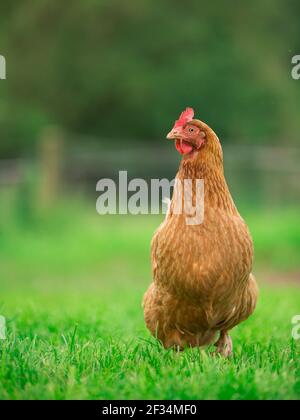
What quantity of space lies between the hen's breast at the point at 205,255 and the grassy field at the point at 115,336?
1.32ft

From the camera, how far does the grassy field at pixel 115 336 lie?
10.4 ft

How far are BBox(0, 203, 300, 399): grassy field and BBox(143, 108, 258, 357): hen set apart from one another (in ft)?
0.65

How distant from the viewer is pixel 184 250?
3.71 metres

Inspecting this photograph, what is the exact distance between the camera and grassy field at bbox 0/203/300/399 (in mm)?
3158

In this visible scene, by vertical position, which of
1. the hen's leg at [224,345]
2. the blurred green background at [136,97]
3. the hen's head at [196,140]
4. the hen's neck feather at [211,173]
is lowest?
the hen's leg at [224,345]

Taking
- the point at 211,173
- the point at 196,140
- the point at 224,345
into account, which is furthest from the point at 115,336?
the point at 196,140

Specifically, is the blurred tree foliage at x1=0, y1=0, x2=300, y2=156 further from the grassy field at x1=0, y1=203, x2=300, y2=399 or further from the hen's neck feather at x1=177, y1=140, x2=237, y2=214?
the hen's neck feather at x1=177, y1=140, x2=237, y2=214

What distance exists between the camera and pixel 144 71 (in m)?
19.2

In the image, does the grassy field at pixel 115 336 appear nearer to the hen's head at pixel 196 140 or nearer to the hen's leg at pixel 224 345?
the hen's leg at pixel 224 345

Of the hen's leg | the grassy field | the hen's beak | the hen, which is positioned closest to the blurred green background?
the grassy field

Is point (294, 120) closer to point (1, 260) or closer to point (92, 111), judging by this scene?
point (92, 111)

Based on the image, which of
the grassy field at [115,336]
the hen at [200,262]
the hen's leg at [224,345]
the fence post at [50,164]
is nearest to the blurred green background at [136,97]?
the fence post at [50,164]

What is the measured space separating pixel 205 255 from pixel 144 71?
52.8 feet

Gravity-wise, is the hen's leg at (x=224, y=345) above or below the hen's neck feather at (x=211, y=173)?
below
